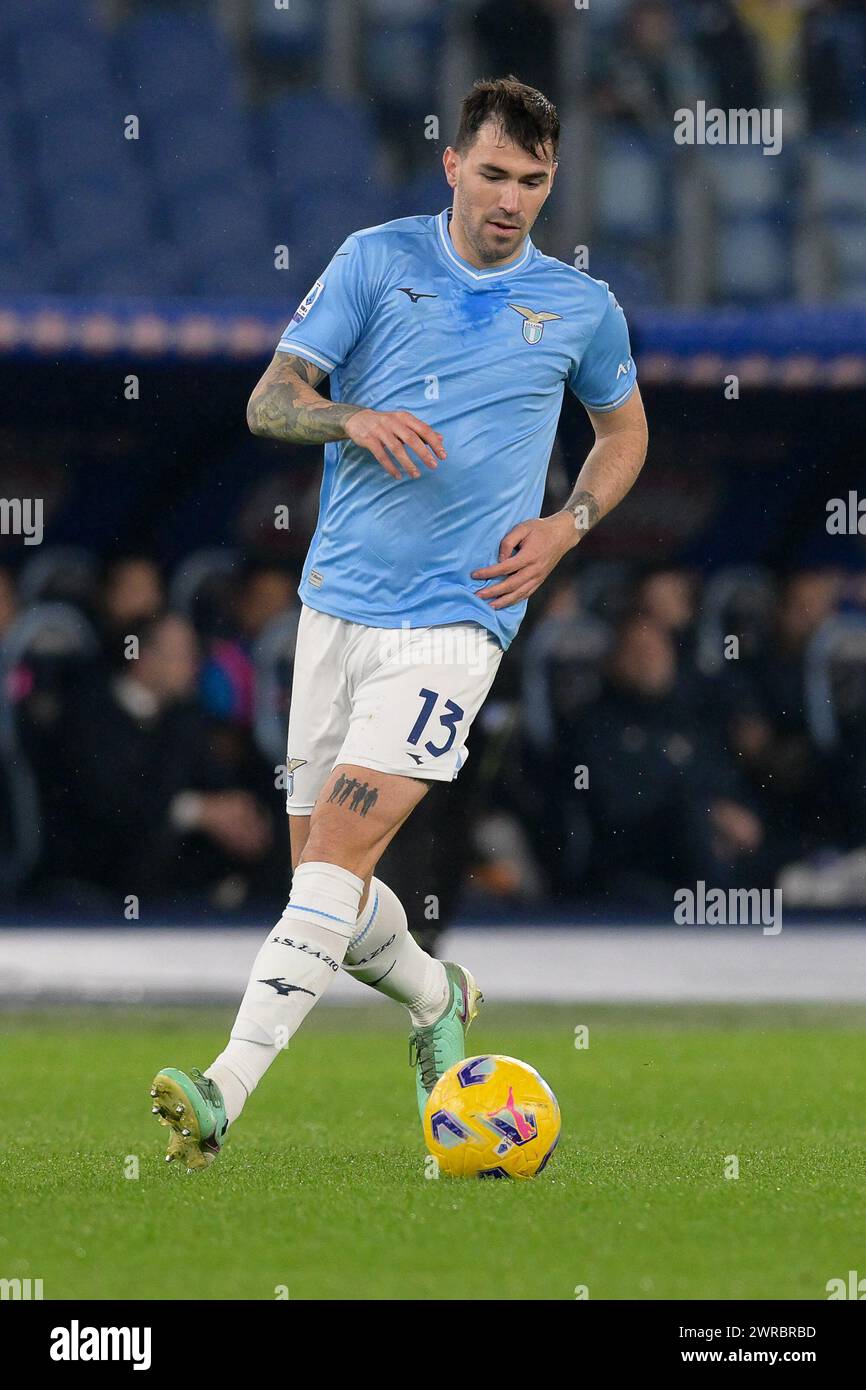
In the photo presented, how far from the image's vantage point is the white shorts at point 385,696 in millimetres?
5227

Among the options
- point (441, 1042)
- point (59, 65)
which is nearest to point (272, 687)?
point (59, 65)

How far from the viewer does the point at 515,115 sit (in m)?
5.30

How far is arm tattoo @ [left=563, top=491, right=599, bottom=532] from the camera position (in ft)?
18.3

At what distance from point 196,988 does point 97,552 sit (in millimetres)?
3934

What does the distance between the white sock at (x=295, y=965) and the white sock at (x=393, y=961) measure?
446 millimetres

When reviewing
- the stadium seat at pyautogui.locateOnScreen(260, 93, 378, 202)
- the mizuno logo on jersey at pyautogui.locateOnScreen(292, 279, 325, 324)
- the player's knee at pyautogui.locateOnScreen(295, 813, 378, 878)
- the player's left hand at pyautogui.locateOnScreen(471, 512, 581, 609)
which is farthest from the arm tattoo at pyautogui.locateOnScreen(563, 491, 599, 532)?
the stadium seat at pyautogui.locateOnScreen(260, 93, 378, 202)

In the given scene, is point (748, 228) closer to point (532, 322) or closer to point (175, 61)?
point (175, 61)

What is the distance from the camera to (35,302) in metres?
11.3

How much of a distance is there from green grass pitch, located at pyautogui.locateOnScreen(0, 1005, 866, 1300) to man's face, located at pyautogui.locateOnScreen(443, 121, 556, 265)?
2.11 metres

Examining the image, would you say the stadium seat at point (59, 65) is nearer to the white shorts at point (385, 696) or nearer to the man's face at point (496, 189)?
the man's face at point (496, 189)

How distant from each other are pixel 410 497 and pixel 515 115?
884 millimetres

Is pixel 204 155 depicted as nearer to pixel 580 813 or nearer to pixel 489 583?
pixel 580 813
